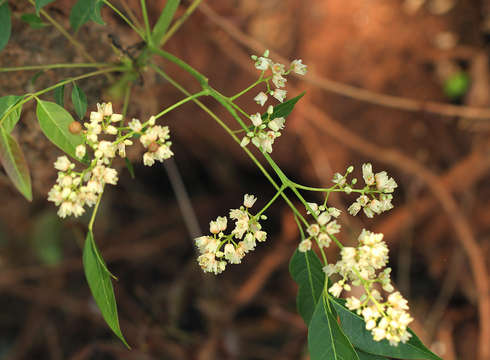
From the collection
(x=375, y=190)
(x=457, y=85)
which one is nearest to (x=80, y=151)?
(x=375, y=190)

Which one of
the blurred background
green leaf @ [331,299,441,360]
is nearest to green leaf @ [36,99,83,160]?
green leaf @ [331,299,441,360]

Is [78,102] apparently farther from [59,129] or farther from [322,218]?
[322,218]

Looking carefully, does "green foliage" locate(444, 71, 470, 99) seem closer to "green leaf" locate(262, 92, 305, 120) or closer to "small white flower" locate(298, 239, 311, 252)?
"green leaf" locate(262, 92, 305, 120)

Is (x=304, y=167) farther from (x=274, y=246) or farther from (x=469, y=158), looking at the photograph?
(x=469, y=158)

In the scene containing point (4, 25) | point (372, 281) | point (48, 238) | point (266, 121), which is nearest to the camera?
point (372, 281)

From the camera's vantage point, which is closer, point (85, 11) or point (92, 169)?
point (92, 169)

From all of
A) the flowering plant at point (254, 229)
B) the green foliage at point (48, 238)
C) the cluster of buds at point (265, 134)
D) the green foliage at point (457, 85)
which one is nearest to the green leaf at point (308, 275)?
the flowering plant at point (254, 229)

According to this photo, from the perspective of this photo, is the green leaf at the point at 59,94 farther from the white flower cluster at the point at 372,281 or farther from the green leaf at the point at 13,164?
the white flower cluster at the point at 372,281
